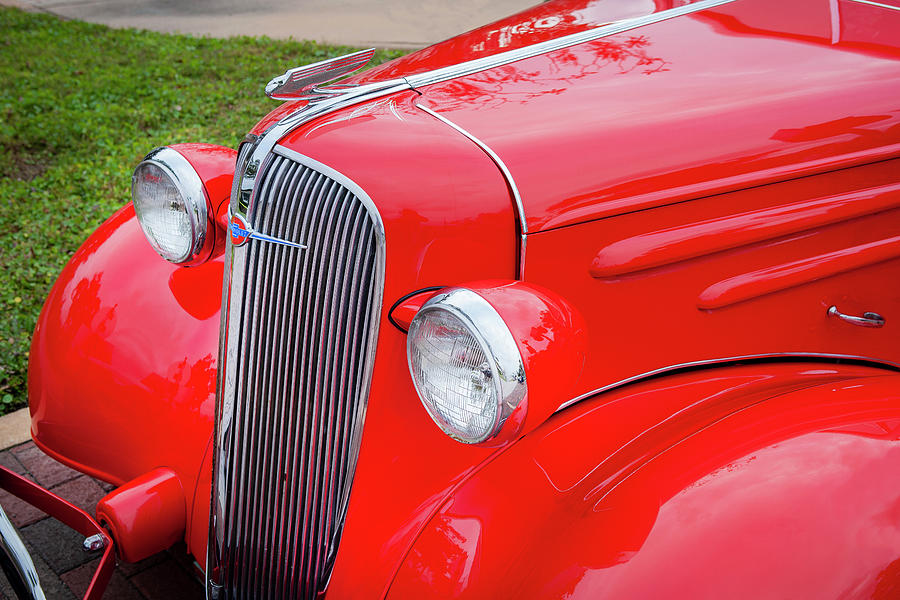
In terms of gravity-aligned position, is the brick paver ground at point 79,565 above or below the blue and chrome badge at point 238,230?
below

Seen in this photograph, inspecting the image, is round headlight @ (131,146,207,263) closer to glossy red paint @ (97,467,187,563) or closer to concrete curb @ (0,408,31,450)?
glossy red paint @ (97,467,187,563)

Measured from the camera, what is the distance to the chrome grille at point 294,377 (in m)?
1.47

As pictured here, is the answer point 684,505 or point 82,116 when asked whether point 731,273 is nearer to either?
point 684,505

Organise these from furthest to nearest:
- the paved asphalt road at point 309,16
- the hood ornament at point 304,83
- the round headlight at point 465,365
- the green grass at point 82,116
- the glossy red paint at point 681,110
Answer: the paved asphalt road at point 309,16, the green grass at point 82,116, the hood ornament at point 304,83, the glossy red paint at point 681,110, the round headlight at point 465,365

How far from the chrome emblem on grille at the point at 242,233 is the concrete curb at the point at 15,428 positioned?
5.67 feet

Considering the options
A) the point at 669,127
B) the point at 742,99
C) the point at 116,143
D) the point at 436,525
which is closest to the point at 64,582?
the point at 436,525

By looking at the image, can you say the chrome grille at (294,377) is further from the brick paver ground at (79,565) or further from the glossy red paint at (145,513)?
the brick paver ground at (79,565)

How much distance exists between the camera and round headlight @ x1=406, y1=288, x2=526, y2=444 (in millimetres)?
1224

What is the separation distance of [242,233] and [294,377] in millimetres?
307

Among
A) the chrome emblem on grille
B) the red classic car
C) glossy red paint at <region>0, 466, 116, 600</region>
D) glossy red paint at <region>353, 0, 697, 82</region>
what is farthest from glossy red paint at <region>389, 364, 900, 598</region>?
glossy red paint at <region>353, 0, 697, 82</region>

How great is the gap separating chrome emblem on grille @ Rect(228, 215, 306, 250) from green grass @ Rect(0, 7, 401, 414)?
2007 millimetres

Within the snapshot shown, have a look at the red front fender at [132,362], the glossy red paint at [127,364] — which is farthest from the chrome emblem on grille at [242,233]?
the glossy red paint at [127,364]

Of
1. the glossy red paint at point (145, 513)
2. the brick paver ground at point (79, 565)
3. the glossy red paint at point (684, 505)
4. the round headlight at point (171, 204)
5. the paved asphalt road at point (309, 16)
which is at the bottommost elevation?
the brick paver ground at point (79, 565)

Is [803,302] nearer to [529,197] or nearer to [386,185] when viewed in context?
[529,197]
